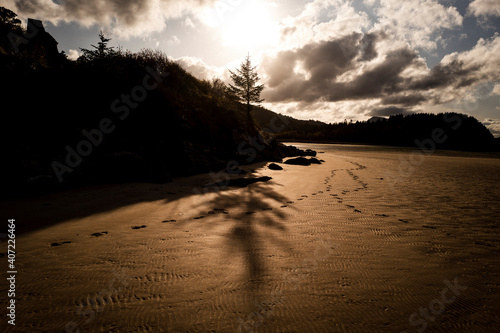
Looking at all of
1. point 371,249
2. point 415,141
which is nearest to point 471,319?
point 371,249

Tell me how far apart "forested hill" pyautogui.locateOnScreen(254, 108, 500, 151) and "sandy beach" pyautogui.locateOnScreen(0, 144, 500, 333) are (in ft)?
177

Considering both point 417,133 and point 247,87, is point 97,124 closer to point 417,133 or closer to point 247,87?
point 247,87

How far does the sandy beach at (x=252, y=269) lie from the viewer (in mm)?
1837

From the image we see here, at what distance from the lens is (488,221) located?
462 cm

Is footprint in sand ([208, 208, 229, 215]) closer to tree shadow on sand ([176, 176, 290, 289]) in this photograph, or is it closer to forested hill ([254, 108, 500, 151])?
tree shadow on sand ([176, 176, 290, 289])

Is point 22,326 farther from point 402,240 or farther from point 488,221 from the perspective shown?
point 488,221

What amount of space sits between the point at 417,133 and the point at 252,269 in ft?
319

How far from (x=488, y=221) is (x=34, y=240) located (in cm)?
890

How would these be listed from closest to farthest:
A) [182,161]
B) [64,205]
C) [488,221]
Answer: [488,221] < [64,205] < [182,161]

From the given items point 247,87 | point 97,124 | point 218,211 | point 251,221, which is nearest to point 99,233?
point 218,211

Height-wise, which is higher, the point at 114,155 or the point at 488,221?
the point at 114,155

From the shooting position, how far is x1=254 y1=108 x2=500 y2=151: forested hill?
208 feet

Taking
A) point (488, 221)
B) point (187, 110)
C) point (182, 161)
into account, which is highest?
point (187, 110)

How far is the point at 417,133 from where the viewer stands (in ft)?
250
